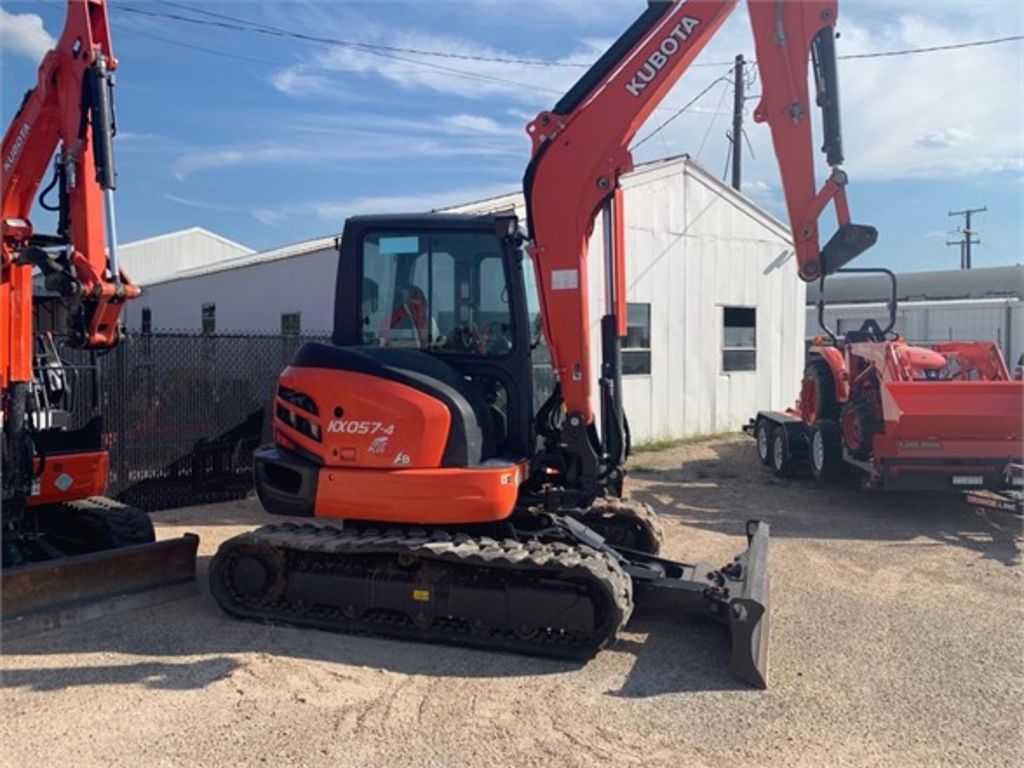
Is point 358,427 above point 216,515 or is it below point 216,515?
above

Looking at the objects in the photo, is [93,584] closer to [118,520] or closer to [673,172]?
[118,520]

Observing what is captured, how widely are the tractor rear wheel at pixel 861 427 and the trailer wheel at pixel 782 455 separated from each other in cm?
132

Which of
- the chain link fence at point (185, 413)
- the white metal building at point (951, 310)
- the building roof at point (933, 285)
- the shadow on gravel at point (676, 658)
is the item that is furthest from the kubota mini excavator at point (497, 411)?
the building roof at point (933, 285)

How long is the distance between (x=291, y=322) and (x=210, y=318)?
4.40 meters

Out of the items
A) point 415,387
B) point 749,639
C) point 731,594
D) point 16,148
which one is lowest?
point 749,639

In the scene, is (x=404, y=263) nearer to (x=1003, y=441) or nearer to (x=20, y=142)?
(x=20, y=142)

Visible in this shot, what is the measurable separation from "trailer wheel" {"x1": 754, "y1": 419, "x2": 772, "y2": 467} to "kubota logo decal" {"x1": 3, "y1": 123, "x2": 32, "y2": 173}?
9.46m

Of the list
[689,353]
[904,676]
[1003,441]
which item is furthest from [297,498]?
[689,353]

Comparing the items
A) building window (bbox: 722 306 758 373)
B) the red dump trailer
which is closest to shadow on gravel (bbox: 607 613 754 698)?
the red dump trailer

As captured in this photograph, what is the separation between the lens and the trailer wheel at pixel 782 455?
11.2m

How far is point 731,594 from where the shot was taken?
16.3 feet

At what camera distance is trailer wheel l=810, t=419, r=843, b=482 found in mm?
10234

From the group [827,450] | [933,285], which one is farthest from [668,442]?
[933,285]

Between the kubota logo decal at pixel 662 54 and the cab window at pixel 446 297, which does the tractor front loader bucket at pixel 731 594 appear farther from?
the kubota logo decal at pixel 662 54
